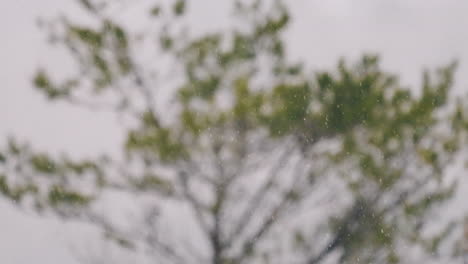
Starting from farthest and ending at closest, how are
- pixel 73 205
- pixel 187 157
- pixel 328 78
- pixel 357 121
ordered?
pixel 73 205
pixel 187 157
pixel 357 121
pixel 328 78

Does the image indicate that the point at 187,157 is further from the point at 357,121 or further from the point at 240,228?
the point at 357,121

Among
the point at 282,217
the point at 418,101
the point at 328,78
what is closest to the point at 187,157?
the point at 282,217

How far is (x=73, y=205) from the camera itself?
716cm

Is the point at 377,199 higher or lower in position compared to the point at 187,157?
lower

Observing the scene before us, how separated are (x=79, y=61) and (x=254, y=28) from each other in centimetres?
227

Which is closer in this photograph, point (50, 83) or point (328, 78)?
point (328, 78)

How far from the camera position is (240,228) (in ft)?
22.4

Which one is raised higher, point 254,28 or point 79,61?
point 79,61

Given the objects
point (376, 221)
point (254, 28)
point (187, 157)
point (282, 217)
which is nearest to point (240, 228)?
point (282, 217)

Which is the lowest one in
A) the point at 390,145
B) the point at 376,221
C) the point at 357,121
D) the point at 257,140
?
the point at 376,221

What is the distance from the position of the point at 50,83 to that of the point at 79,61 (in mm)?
462

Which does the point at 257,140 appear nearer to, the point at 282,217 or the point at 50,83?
the point at 282,217

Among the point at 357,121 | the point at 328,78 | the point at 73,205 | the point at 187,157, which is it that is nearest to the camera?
the point at 328,78

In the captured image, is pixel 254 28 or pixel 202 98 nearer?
pixel 202 98
